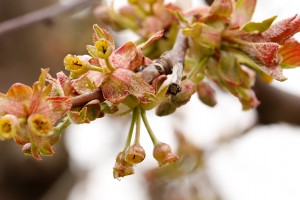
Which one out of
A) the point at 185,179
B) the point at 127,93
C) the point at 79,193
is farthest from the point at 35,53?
the point at 127,93

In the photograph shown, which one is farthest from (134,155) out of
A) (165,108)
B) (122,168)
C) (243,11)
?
(243,11)

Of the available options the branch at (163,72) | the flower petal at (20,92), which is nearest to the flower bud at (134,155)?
the branch at (163,72)

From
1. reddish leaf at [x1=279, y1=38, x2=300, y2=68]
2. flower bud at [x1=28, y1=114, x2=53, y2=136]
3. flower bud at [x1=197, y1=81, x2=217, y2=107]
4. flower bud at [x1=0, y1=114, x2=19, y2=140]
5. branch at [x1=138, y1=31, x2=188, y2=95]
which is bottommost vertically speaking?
flower bud at [x1=197, y1=81, x2=217, y2=107]

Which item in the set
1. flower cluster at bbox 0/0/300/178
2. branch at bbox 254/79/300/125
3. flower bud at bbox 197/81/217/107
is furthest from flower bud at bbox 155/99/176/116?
branch at bbox 254/79/300/125

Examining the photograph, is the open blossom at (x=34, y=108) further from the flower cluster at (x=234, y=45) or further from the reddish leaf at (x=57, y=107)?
the flower cluster at (x=234, y=45)

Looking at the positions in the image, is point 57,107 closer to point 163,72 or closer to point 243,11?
point 163,72

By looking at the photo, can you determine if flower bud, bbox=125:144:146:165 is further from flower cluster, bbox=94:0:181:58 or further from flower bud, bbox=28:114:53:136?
flower cluster, bbox=94:0:181:58

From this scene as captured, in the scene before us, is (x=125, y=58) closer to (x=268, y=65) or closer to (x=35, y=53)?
(x=268, y=65)
